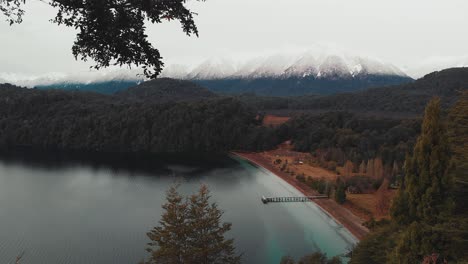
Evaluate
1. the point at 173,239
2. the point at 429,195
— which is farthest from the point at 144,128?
the point at 429,195

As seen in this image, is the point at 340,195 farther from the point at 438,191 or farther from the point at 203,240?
the point at 438,191

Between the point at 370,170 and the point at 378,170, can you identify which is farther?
the point at 370,170

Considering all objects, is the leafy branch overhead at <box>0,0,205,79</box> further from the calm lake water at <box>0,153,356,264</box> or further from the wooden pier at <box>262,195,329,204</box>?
the wooden pier at <box>262,195,329,204</box>

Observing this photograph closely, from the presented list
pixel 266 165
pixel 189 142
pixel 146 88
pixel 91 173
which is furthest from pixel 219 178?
pixel 146 88

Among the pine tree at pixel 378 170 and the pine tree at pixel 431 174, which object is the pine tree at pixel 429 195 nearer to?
the pine tree at pixel 431 174

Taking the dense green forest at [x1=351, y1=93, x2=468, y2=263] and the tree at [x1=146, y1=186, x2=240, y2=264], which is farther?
the tree at [x1=146, y1=186, x2=240, y2=264]

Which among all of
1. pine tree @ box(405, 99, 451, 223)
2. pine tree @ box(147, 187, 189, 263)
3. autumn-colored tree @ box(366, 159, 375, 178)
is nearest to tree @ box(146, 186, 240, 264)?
pine tree @ box(147, 187, 189, 263)
